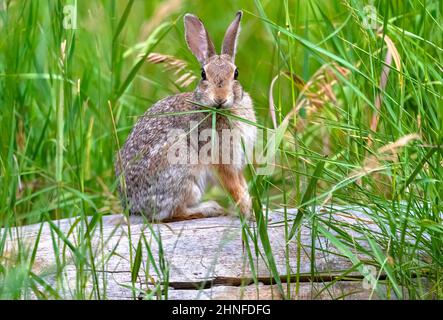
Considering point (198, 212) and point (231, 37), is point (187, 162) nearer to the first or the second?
point (198, 212)

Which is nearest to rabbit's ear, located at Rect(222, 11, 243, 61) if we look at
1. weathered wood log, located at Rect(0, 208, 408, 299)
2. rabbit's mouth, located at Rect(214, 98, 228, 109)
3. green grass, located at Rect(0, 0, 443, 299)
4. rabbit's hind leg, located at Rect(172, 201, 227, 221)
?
green grass, located at Rect(0, 0, 443, 299)

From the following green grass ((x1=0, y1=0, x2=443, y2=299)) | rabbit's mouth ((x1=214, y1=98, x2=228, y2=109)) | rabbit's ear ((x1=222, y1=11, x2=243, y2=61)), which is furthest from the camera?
rabbit's ear ((x1=222, y1=11, x2=243, y2=61))

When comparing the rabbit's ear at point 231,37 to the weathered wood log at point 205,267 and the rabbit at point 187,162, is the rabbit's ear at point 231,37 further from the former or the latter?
the weathered wood log at point 205,267

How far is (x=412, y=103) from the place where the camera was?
507cm

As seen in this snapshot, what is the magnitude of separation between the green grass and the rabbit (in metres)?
0.15

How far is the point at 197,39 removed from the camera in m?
4.96

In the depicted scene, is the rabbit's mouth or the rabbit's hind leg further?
the rabbit's hind leg

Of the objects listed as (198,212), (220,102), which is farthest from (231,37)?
(198,212)

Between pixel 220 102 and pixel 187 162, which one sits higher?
pixel 220 102

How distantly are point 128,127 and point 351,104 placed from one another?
1.43m

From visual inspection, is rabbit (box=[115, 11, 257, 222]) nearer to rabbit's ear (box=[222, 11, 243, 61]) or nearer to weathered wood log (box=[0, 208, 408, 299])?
rabbit's ear (box=[222, 11, 243, 61])

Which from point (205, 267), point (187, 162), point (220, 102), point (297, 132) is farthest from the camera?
point (187, 162)

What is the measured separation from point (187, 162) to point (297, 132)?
2.23 ft

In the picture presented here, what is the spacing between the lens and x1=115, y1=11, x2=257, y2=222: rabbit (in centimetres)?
488
